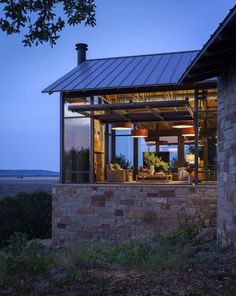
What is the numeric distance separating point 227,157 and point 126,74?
697 centimetres

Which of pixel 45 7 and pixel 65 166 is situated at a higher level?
pixel 45 7

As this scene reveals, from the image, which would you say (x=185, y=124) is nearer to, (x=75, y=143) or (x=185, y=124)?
(x=185, y=124)

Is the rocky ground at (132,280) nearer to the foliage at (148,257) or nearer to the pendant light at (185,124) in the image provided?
the foliage at (148,257)

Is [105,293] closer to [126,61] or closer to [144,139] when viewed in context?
[126,61]

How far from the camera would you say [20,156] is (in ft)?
226

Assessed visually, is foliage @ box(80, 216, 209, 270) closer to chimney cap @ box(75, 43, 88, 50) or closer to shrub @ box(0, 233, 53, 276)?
shrub @ box(0, 233, 53, 276)

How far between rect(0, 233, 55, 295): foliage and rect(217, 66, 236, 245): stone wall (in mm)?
3226

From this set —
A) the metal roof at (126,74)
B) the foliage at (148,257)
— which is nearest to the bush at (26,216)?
the metal roof at (126,74)

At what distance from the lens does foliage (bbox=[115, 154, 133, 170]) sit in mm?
18766

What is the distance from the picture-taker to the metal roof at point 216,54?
5938 mm

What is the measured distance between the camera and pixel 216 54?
23.3ft

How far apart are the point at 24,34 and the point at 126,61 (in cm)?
1062

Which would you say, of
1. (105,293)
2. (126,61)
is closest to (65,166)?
(126,61)

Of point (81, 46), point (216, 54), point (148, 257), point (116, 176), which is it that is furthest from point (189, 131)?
point (148, 257)
